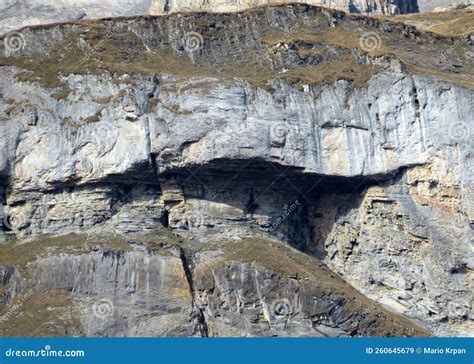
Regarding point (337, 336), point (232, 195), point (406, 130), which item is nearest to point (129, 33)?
point (232, 195)

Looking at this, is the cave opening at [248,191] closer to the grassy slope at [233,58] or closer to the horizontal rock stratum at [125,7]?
the grassy slope at [233,58]

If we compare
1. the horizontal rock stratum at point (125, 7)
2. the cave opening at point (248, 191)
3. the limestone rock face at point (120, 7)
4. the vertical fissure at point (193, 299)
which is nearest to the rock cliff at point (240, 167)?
the cave opening at point (248, 191)

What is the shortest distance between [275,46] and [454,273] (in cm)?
1436

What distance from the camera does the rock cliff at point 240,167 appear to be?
58.8 meters

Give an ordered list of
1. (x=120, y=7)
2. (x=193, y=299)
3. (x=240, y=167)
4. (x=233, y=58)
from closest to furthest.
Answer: (x=193, y=299), (x=240, y=167), (x=233, y=58), (x=120, y=7)

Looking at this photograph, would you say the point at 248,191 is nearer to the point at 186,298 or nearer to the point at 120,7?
the point at 186,298

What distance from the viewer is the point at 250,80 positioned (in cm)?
6247

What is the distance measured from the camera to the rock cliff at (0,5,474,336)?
193 feet

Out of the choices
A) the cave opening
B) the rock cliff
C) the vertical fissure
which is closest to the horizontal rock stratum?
the rock cliff

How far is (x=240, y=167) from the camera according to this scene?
60.3 meters

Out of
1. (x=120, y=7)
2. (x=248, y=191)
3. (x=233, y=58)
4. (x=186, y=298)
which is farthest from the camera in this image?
(x=120, y=7)

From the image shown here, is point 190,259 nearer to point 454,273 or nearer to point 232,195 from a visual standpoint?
point 232,195

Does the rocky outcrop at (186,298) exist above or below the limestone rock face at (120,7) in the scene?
below

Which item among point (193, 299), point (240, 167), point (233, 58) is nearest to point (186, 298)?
point (193, 299)
